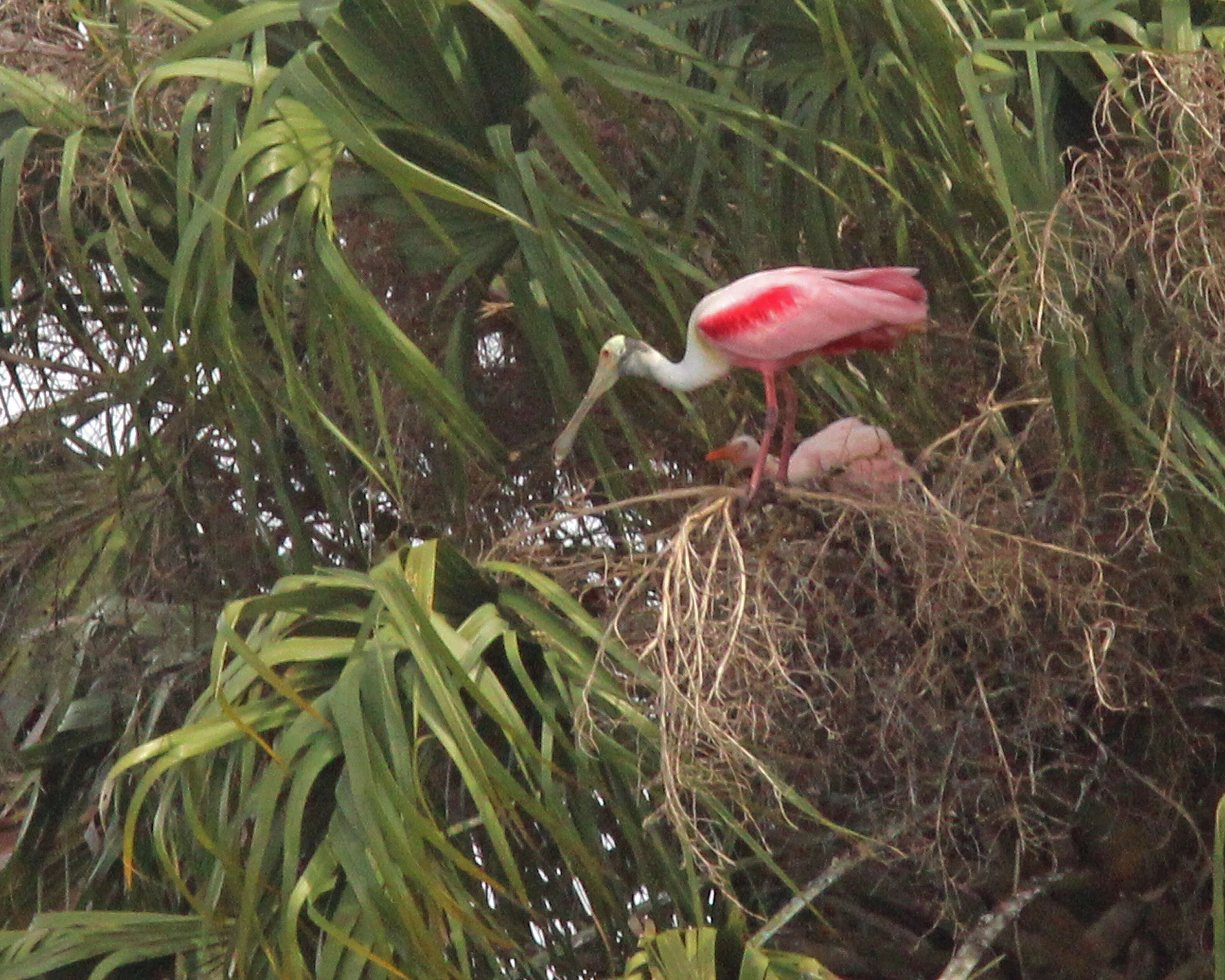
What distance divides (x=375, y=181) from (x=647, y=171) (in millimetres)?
709

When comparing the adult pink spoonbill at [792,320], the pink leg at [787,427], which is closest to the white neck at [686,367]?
the adult pink spoonbill at [792,320]

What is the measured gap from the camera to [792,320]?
2928mm

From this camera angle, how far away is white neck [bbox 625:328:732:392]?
10.0ft

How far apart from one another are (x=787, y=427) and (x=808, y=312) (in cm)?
19

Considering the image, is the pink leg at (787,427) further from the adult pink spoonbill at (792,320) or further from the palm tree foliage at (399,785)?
the palm tree foliage at (399,785)

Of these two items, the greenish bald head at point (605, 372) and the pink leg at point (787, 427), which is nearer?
the pink leg at point (787, 427)

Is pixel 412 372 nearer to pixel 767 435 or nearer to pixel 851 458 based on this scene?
pixel 767 435

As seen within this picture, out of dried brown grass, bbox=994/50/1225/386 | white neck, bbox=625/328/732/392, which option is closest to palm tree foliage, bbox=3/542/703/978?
white neck, bbox=625/328/732/392

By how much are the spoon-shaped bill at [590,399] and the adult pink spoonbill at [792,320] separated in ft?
0.52

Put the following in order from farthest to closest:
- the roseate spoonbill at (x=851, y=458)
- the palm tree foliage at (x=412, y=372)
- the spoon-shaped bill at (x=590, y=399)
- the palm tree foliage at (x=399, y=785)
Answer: the spoon-shaped bill at (x=590, y=399) < the roseate spoonbill at (x=851, y=458) < the palm tree foliage at (x=412, y=372) < the palm tree foliage at (x=399, y=785)

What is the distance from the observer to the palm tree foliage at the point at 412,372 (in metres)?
2.65

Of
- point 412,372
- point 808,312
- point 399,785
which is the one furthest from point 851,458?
point 399,785

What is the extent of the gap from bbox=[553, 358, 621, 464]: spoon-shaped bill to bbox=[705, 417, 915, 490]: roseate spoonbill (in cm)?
32

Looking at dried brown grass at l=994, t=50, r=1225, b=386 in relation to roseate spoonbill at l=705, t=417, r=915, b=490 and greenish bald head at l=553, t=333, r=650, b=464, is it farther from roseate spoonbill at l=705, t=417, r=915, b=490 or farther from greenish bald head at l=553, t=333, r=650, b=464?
greenish bald head at l=553, t=333, r=650, b=464
